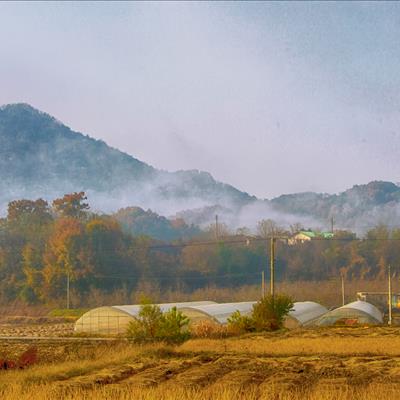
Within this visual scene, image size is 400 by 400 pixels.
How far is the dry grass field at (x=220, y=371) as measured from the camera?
45.0 ft

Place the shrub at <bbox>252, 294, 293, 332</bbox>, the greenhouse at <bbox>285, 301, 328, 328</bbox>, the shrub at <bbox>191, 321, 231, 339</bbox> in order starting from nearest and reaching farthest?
1. the shrub at <bbox>191, 321, 231, 339</bbox>
2. the shrub at <bbox>252, 294, 293, 332</bbox>
3. the greenhouse at <bbox>285, 301, 328, 328</bbox>

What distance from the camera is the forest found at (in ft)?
246

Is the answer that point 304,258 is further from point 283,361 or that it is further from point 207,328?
point 283,361

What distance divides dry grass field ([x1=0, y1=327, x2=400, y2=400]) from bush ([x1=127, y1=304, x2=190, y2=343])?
34.0 inches

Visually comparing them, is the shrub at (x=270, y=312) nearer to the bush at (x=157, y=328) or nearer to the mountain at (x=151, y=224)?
the bush at (x=157, y=328)

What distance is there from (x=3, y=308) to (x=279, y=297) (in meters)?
42.5

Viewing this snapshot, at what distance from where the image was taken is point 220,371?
2019 cm

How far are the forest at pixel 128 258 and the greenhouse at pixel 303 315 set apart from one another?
45.3ft

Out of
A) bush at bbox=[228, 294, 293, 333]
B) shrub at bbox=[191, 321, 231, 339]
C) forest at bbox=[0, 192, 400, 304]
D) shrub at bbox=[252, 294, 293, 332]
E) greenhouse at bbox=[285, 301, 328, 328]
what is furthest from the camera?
forest at bbox=[0, 192, 400, 304]

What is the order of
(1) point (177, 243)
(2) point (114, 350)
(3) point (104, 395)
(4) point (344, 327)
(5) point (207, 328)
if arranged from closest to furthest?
(3) point (104, 395) < (2) point (114, 350) < (5) point (207, 328) < (4) point (344, 327) < (1) point (177, 243)

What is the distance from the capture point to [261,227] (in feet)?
422

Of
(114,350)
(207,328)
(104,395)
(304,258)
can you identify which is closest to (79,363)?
(114,350)

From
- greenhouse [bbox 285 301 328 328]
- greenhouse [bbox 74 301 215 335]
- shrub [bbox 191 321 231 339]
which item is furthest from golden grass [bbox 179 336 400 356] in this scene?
greenhouse [bbox 285 301 328 328]

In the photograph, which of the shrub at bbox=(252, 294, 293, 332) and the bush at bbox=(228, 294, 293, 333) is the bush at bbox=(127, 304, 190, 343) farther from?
the shrub at bbox=(252, 294, 293, 332)
